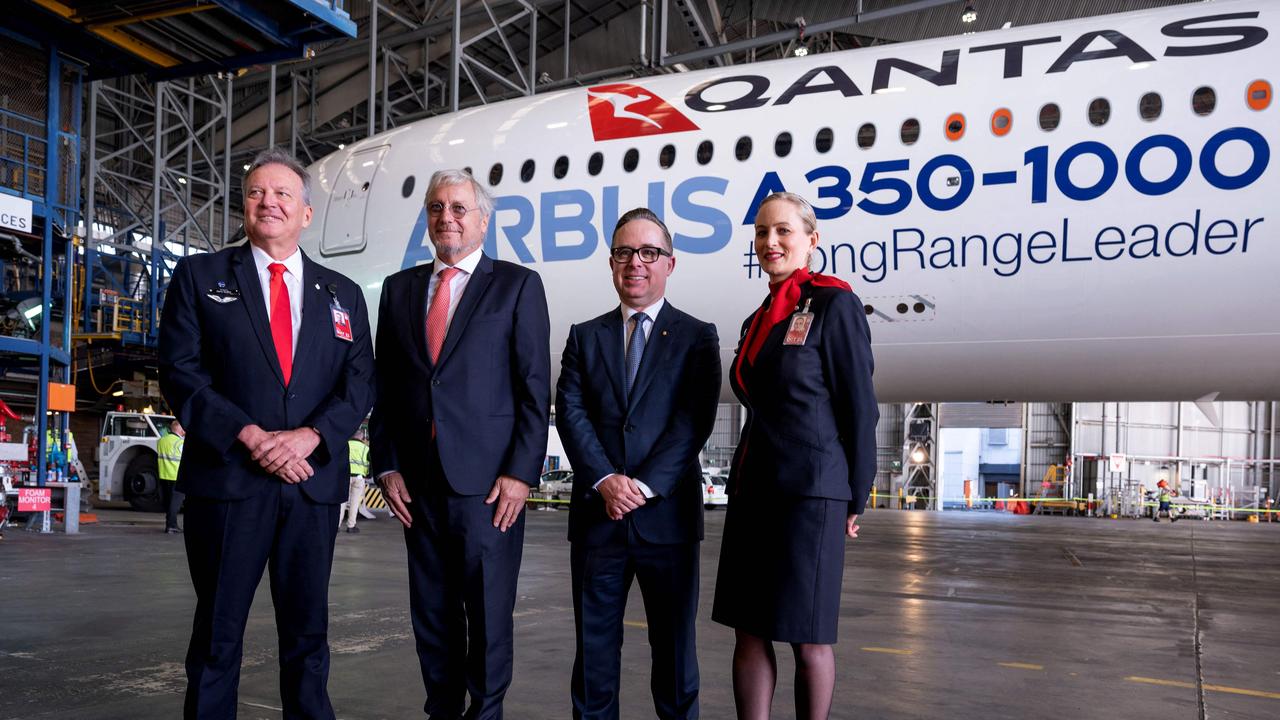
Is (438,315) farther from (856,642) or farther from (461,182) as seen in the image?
(856,642)

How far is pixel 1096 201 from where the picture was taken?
7.26 m

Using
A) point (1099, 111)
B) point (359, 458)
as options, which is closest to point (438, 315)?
point (1099, 111)

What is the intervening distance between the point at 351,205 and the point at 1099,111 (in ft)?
23.5

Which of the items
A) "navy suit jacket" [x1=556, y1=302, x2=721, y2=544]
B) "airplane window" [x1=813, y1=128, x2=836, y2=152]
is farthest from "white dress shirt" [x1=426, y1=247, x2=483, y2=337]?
"airplane window" [x1=813, y1=128, x2=836, y2=152]

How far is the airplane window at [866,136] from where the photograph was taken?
798cm

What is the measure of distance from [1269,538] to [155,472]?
18.4 m

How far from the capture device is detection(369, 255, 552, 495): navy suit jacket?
3273 mm

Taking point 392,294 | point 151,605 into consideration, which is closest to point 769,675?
point 392,294

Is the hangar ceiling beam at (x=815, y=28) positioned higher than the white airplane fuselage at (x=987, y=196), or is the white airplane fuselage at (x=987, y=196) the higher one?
the hangar ceiling beam at (x=815, y=28)

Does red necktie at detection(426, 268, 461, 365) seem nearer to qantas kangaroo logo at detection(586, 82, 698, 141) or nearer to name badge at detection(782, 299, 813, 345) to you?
name badge at detection(782, 299, 813, 345)

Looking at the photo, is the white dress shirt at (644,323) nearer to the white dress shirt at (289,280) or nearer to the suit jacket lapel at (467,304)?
the suit jacket lapel at (467,304)

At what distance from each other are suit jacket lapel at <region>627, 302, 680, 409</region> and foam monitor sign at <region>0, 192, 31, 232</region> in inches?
376

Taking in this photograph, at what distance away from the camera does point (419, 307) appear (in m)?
3.44

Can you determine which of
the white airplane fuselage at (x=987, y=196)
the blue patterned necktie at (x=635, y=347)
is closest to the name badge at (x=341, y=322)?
the blue patterned necktie at (x=635, y=347)
